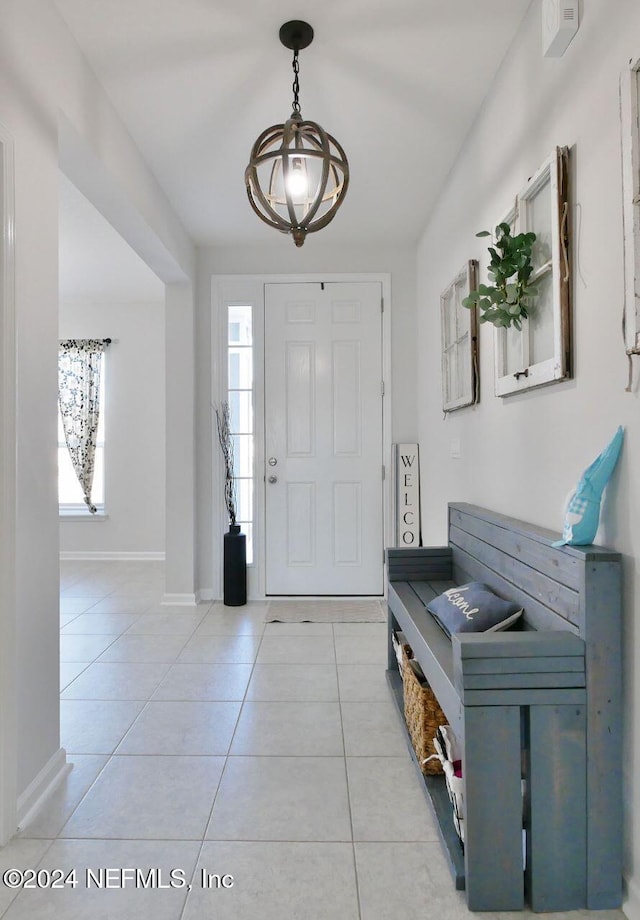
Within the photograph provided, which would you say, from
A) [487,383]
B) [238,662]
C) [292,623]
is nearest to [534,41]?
[487,383]

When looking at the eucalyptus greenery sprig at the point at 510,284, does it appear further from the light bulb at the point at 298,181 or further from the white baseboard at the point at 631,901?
the white baseboard at the point at 631,901

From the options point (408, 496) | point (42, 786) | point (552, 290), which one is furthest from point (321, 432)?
point (42, 786)

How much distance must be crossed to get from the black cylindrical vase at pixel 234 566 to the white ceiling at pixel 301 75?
227cm

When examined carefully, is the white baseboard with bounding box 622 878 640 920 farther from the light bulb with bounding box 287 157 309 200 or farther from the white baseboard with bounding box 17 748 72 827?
the light bulb with bounding box 287 157 309 200

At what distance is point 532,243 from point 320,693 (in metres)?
2.05

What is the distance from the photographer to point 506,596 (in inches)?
76.7

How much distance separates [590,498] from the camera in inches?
56.6

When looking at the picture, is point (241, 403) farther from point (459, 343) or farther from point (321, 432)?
point (459, 343)

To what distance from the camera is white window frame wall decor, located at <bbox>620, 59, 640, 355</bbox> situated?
129 cm

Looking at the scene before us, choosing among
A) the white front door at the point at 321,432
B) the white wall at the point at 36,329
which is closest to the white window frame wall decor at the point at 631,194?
the white wall at the point at 36,329

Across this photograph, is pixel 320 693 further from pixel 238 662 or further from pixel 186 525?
pixel 186 525

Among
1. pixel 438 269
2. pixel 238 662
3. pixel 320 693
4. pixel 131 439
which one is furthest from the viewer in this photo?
pixel 131 439

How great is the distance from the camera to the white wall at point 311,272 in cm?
429

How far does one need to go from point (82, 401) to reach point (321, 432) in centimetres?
297
